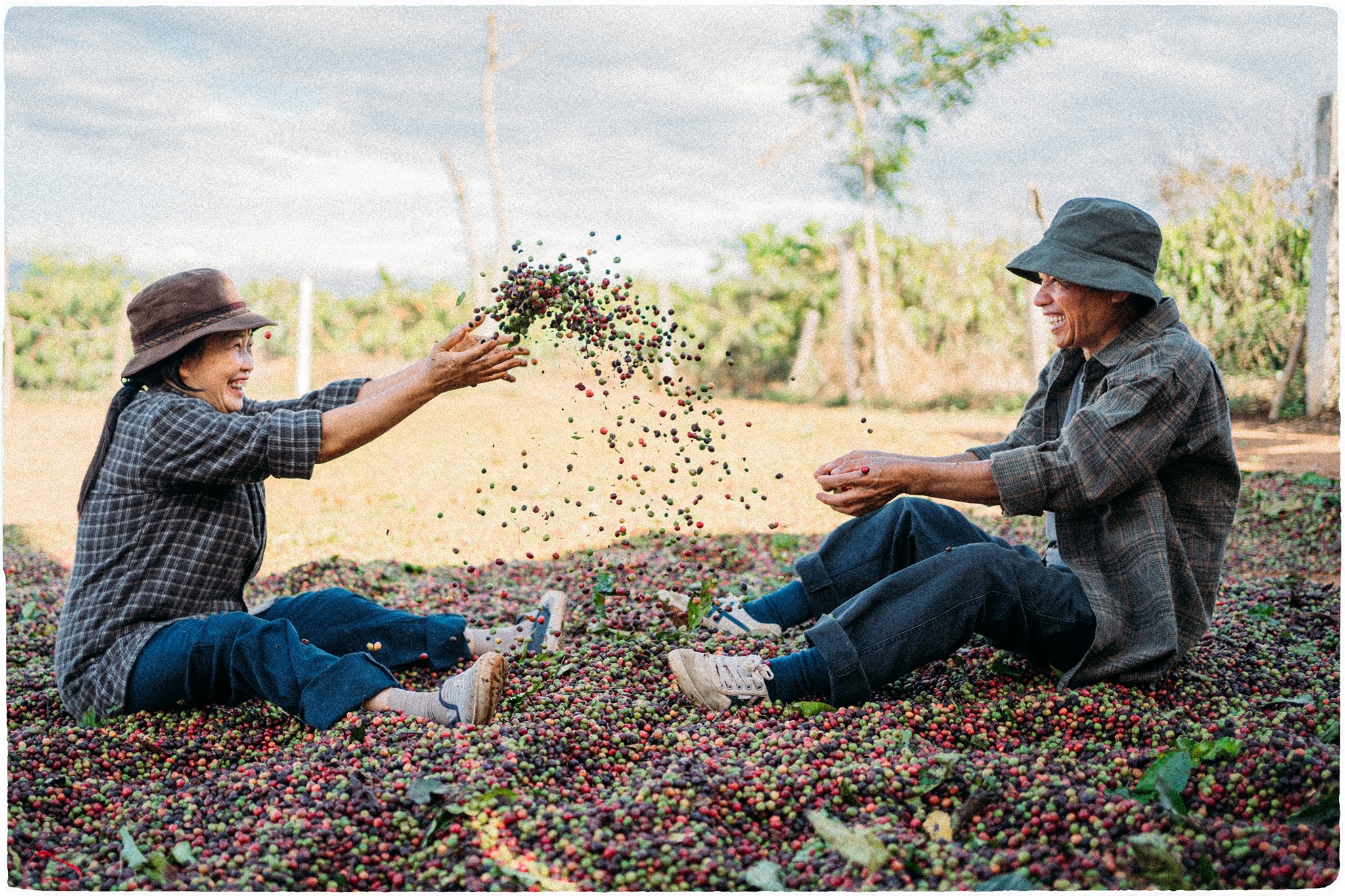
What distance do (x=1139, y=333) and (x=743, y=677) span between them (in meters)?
1.46

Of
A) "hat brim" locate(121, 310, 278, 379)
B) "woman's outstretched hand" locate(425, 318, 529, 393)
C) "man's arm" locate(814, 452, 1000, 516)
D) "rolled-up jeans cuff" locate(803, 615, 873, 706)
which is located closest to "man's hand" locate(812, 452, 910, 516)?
"man's arm" locate(814, 452, 1000, 516)

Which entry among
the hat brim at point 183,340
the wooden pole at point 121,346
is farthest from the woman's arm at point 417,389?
the wooden pole at point 121,346

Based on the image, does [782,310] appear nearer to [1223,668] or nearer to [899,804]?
[1223,668]

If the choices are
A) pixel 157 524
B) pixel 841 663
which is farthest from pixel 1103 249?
pixel 157 524

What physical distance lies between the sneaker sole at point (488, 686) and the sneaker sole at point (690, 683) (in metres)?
0.49

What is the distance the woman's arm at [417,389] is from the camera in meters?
3.00

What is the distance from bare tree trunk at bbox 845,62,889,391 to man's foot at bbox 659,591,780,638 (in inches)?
350

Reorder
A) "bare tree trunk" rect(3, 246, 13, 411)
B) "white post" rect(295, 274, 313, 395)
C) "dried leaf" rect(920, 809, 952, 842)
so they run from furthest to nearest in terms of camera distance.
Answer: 1. "bare tree trunk" rect(3, 246, 13, 411)
2. "white post" rect(295, 274, 313, 395)
3. "dried leaf" rect(920, 809, 952, 842)

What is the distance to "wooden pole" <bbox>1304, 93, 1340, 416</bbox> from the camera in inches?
323

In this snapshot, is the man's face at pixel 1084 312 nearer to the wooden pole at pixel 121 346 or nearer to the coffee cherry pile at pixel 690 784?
the coffee cherry pile at pixel 690 784

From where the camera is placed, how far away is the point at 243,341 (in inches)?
128

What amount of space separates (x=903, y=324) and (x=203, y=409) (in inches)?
416

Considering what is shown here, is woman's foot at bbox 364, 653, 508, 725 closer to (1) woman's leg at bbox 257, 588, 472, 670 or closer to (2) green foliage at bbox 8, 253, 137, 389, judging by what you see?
(1) woman's leg at bbox 257, 588, 472, 670

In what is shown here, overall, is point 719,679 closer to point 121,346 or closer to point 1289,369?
point 1289,369
